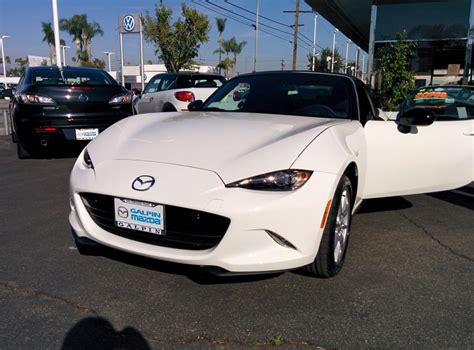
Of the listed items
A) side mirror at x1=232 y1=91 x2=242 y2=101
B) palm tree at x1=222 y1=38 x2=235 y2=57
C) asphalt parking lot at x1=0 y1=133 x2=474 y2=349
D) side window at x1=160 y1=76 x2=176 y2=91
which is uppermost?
palm tree at x1=222 y1=38 x2=235 y2=57

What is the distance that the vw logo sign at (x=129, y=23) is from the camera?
18.4 m

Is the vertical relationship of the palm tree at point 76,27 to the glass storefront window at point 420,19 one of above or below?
above

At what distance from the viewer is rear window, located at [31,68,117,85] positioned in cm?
645

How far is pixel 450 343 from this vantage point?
7.19 ft

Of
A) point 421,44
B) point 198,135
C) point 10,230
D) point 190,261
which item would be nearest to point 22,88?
point 10,230

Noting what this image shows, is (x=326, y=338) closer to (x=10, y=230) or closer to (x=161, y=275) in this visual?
(x=161, y=275)

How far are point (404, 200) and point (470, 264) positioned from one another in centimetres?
183

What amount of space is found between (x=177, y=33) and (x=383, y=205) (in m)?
23.5

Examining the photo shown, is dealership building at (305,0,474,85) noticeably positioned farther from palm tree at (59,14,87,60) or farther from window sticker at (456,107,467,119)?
palm tree at (59,14,87,60)

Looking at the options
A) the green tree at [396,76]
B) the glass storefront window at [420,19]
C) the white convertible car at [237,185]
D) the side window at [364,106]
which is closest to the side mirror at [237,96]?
the white convertible car at [237,185]

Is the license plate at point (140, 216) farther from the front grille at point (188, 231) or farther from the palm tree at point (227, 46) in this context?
the palm tree at point (227, 46)

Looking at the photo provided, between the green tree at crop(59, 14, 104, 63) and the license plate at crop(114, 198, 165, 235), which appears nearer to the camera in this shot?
the license plate at crop(114, 198, 165, 235)

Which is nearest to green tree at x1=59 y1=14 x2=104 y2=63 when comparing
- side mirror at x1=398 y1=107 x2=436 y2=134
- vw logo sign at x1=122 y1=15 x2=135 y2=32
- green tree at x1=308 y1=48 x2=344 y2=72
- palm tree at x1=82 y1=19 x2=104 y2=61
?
palm tree at x1=82 y1=19 x2=104 y2=61

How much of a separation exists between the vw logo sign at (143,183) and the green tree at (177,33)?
24.8 m
